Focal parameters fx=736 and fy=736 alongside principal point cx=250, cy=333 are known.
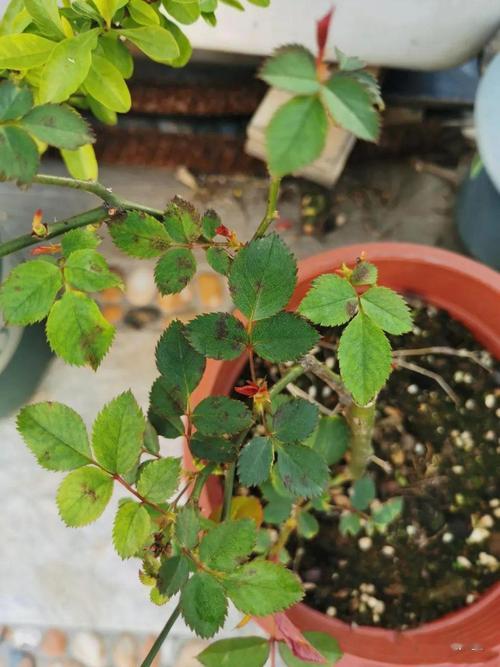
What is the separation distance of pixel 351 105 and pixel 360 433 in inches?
18.0

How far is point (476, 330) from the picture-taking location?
0.93 metres

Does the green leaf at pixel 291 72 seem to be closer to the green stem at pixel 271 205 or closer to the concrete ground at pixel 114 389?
the green stem at pixel 271 205

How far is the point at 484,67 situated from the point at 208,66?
1.43ft

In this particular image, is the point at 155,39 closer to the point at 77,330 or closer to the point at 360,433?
the point at 77,330

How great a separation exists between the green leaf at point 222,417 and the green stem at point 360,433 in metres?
0.17

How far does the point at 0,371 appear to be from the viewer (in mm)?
998

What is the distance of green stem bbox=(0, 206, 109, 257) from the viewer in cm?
47

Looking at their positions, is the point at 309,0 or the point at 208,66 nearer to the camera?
the point at 309,0

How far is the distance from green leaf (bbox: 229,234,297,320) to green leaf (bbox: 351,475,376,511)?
17.9 inches

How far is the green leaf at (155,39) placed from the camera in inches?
19.0

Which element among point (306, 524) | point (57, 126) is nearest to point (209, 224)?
point (57, 126)

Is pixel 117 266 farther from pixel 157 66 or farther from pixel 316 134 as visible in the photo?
pixel 316 134

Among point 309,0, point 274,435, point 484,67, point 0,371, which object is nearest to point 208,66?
point 309,0

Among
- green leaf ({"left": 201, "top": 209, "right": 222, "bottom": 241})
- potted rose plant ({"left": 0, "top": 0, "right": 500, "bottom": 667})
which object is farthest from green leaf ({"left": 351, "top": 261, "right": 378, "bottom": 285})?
green leaf ({"left": 201, "top": 209, "right": 222, "bottom": 241})
